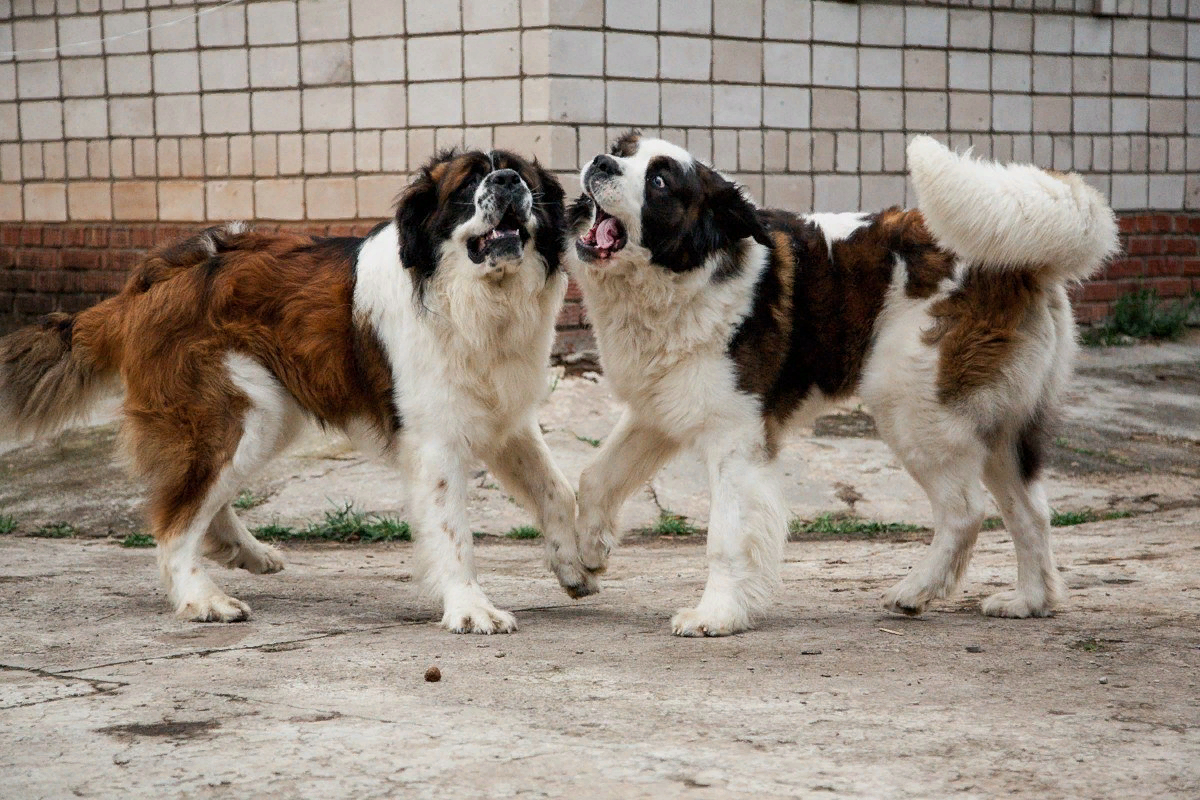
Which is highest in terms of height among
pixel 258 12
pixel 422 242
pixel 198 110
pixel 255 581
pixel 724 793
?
pixel 258 12

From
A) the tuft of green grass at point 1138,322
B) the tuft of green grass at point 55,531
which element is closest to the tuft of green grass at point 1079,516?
the tuft of green grass at point 1138,322

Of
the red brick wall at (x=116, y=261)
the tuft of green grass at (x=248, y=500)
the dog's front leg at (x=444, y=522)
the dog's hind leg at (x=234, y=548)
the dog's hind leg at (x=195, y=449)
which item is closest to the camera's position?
the dog's front leg at (x=444, y=522)

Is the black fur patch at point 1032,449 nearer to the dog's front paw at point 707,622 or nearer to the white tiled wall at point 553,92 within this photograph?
the dog's front paw at point 707,622

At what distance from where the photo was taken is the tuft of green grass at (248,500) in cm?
709

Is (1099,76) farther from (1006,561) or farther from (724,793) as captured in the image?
(724,793)

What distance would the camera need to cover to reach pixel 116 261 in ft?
31.2

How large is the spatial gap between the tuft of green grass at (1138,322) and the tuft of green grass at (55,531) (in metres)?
6.93

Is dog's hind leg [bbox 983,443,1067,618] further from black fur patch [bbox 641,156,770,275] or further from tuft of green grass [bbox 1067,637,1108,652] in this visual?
black fur patch [bbox 641,156,770,275]

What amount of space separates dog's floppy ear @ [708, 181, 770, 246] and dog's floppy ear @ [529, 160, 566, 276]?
55 cm

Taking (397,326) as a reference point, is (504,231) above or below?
above

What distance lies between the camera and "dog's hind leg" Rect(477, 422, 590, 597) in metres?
5.26

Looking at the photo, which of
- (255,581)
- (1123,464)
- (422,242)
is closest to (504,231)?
(422,242)

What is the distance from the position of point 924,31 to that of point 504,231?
526 cm

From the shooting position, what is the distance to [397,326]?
5.12 m
